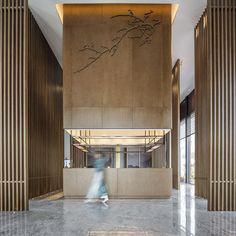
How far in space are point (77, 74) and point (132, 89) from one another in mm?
1621

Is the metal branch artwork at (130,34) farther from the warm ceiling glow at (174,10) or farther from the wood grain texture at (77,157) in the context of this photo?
the wood grain texture at (77,157)

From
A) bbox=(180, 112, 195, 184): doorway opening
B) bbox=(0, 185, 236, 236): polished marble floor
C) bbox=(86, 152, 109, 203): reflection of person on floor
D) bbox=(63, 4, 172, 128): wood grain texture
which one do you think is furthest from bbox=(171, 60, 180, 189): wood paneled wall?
bbox=(0, 185, 236, 236): polished marble floor

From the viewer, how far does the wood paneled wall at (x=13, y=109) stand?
8086 mm

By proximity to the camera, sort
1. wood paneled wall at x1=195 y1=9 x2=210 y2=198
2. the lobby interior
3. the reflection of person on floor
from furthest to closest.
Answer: wood paneled wall at x1=195 y1=9 x2=210 y2=198 < the reflection of person on floor < the lobby interior

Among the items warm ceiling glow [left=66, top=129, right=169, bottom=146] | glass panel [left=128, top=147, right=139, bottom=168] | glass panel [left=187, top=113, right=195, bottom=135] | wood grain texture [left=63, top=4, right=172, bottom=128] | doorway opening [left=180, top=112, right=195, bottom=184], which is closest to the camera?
wood grain texture [left=63, top=4, right=172, bottom=128]

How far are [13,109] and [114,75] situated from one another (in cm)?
313

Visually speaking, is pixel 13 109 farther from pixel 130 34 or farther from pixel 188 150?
pixel 188 150

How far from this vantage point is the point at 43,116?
1297 centimetres

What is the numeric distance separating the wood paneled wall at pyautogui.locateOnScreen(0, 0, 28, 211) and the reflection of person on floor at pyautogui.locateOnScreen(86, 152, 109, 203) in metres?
2.12

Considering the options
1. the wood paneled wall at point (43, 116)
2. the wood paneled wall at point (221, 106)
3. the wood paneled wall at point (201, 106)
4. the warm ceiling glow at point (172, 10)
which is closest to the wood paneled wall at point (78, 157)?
the wood paneled wall at point (43, 116)

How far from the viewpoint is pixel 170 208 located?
323 inches

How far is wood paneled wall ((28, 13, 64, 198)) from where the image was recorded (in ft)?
36.6

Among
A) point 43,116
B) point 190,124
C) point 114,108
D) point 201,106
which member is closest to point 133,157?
point 43,116

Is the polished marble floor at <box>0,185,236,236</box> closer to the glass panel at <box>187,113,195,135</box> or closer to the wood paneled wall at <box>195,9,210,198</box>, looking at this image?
the wood paneled wall at <box>195,9,210,198</box>
